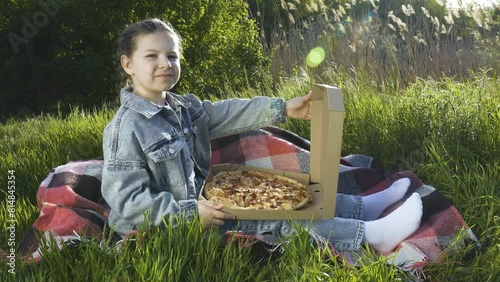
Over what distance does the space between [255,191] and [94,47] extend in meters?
5.43

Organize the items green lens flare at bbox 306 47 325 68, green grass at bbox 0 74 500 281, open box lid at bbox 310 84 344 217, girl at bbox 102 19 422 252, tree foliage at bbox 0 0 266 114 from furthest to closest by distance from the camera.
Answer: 1. tree foliage at bbox 0 0 266 114
2. green lens flare at bbox 306 47 325 68
3. girl at bbox 102 19 422 252
4. open box lid at bbox 310 84 344 217
5. green grass at bbox 0 74 500 281

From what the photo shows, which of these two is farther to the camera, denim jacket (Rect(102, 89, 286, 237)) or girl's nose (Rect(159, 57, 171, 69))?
girl's nose (Rect(159, 57, 171, 69))

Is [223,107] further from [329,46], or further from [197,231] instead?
[329,46]

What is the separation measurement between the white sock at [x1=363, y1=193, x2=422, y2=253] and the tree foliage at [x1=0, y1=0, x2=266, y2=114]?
140 inches

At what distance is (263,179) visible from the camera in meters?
2.61

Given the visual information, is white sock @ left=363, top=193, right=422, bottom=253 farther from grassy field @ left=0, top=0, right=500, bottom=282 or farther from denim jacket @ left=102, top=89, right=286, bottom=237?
denim jacket @ left=102, top=89, right=286, bottom=237

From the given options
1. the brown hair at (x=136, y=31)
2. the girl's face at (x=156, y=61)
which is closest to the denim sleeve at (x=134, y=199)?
the girl's face at (x=156, y=61)

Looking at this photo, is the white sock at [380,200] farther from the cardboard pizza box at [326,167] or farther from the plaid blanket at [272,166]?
the cardboard pizza box at [326,167]

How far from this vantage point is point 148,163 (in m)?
2.38

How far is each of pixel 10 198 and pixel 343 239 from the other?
164 centimetres

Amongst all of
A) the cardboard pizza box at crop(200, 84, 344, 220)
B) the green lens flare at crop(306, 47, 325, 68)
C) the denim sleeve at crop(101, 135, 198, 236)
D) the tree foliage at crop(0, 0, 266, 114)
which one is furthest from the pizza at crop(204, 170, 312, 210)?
the tree foliage at crop(0, 0, 266, 114)

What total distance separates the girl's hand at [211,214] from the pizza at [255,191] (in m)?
0.04

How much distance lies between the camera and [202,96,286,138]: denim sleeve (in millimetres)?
2773

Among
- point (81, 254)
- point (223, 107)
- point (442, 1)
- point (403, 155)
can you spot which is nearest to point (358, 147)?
point (403, 155)
